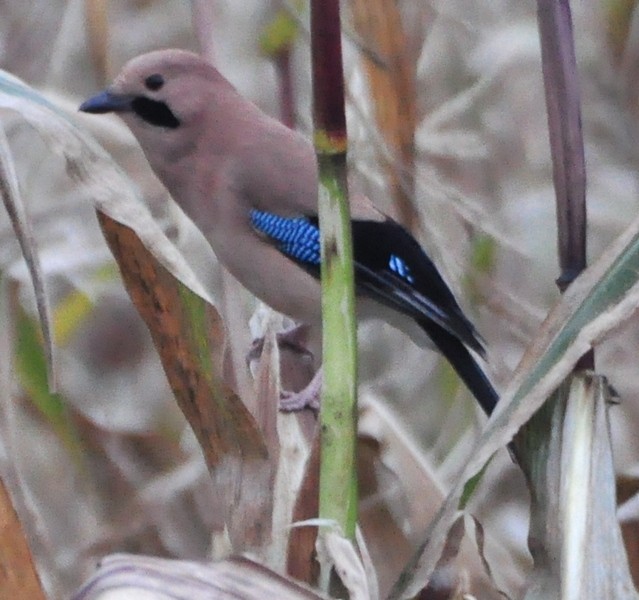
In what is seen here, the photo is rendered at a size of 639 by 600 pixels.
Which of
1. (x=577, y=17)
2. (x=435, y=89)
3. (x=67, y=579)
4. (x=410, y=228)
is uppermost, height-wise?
(x=577, y=17)

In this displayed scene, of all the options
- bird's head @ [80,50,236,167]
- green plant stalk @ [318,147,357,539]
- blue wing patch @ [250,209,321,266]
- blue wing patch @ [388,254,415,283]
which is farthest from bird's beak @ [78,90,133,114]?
green plant stalk @ [318,147,357,539]

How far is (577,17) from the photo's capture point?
2029mm

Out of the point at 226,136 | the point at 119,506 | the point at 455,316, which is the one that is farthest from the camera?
the point at 119,506

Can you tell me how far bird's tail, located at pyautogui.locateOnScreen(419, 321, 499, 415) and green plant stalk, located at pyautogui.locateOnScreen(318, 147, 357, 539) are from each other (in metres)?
0.68

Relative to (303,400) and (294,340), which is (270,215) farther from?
(303,400)

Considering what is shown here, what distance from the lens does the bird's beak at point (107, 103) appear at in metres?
1.34

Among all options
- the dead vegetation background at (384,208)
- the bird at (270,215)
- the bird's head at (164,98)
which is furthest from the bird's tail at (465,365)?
the bird's head at (164,98)

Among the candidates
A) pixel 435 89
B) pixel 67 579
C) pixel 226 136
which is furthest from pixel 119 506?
pixel 435 89

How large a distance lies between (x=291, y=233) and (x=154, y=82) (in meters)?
0.32

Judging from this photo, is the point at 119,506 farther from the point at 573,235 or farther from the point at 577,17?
the point at 577,17

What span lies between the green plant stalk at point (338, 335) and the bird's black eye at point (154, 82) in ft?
2.37

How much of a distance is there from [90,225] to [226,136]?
1.64 feet

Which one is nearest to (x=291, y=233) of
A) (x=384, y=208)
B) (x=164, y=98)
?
(x=384, y=208)

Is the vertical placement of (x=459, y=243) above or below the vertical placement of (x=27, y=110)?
above
